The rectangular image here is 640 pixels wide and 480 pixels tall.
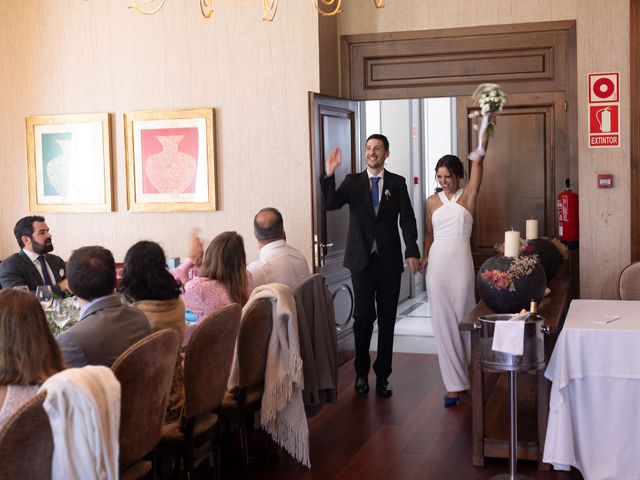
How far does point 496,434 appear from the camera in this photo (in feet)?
14.6

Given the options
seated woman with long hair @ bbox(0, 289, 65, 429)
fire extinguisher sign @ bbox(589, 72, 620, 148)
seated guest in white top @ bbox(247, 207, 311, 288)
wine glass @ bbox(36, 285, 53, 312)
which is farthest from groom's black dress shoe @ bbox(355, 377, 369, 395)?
seated woman with long hair @ bbox(0, 289, 65, 429)

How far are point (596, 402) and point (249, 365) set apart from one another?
1580 millimetres

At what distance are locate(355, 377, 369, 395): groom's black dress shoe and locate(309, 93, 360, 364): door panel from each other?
847 mm

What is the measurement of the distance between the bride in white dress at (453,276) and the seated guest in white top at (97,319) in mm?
2701

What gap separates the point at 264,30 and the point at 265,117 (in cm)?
66

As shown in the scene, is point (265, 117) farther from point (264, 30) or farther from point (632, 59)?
point (632, 59)

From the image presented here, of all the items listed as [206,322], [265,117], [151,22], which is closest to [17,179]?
[151,22]

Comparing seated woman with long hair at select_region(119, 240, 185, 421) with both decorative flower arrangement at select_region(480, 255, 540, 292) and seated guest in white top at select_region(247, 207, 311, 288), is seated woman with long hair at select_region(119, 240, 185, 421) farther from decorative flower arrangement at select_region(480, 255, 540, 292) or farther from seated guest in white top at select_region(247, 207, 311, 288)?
decorative flower arrangement at select_region(480, 255, 540, 292)

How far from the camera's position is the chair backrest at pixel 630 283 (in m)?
5.31

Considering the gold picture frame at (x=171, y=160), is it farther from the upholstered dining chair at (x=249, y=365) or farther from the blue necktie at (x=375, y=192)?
the upholstered dining chair at (x=249, y=365)

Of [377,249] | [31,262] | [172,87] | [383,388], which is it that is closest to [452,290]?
[377,249]

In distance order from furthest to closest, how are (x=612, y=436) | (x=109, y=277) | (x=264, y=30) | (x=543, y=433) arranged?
(x=264, y=30) → (x=543, y=433) → (x=612, y=436) → (x=109, y=277)

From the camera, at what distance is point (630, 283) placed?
532 cm

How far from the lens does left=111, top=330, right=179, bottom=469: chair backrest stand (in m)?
2.77
